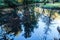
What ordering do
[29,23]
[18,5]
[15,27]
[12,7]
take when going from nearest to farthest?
1. [15,27]
2. [29,23]
3. [12,7]
4. [18,5]

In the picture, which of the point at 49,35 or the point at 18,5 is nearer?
the point at 49,35

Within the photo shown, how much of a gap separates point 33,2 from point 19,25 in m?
17.7

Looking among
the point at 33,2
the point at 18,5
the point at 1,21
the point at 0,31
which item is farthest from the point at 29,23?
the point at 33,2

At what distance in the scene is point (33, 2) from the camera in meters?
33.9

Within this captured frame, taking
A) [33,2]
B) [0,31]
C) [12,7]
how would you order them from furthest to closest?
1. [33,2]
2. [12,7]
3. [0,31]

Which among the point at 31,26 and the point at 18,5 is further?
the point at 18,5

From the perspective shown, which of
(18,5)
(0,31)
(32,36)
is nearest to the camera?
(32,36)

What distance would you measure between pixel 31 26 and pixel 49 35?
3353 mm

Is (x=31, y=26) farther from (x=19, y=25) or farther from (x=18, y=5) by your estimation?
(x=18, y=5)

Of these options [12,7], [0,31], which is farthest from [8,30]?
[12,7]

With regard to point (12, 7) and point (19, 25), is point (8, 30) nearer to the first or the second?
point (19, 25)

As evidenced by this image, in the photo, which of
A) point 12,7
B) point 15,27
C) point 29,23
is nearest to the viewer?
point 15,27

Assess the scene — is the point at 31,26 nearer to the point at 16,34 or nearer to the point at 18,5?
the point at 16,34

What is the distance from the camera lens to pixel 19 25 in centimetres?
1673
